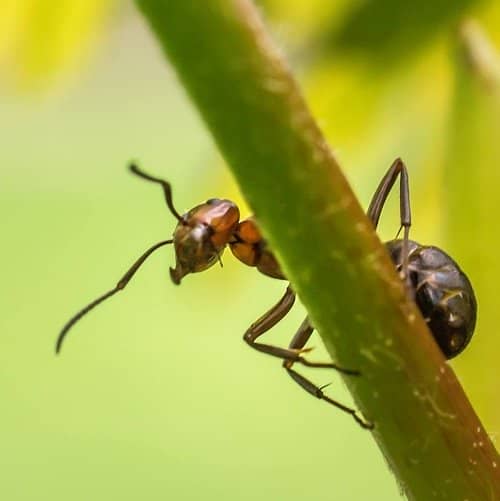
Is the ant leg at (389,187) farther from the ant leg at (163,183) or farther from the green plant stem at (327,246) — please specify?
the green plant stem at (327,246)

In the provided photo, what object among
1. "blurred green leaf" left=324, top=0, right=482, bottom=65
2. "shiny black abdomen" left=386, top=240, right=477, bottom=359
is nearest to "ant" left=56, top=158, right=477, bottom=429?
"shiny black abdomen" left=386, top=240, right=477, bottom=359

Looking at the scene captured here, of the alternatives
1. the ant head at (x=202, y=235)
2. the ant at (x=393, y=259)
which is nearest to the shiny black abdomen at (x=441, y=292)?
the ant at (x=393, y=259)

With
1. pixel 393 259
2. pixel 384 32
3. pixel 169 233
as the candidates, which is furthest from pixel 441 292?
pixel 169 233

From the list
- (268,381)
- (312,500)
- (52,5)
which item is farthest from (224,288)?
(268,381)

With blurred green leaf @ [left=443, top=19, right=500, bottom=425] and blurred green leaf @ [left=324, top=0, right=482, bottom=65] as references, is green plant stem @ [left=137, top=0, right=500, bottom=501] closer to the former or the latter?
blurred green leaf @ [left=443, top=19, right=500, bottom=425]

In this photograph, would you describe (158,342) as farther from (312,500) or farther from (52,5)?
(52,5)

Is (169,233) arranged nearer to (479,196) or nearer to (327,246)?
(479,196)

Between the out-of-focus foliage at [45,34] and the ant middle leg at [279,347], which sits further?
the out-of-focus foliage at [45,34]
